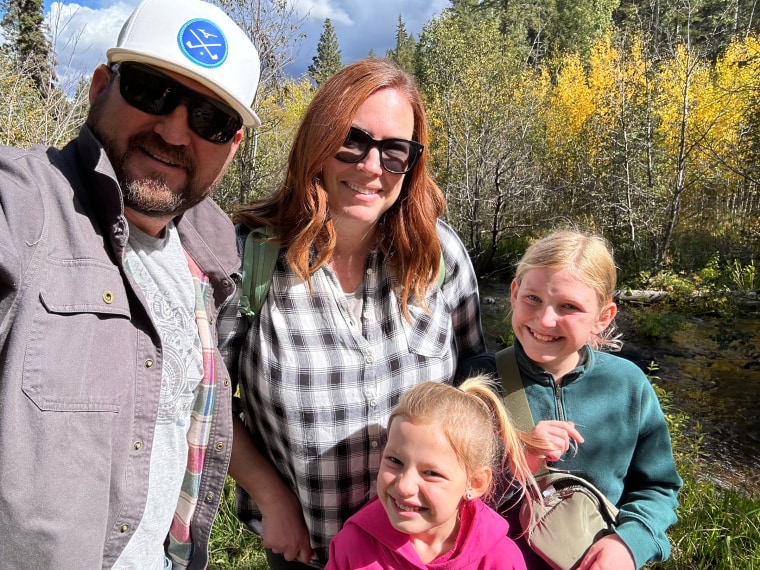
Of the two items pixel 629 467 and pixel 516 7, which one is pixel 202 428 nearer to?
pixel 629 467

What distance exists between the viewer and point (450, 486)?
1436 mm

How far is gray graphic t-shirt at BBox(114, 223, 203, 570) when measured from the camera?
1420mm

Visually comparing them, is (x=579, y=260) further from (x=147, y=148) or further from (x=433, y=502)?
(x=147, y=148)

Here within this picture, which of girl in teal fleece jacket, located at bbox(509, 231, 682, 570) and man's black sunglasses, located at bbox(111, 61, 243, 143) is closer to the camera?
man's black sunglasses, located at bbox(111, 61, 243, 143)

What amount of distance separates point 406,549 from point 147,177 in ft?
3.89

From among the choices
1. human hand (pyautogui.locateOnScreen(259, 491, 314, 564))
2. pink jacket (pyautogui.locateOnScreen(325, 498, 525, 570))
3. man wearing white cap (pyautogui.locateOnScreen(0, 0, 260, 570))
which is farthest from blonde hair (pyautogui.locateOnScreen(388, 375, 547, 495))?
man wearing white cap (pyautogui.locateOnScreen(0, 0, 260, 570))

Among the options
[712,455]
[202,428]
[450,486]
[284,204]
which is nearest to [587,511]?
[450,486]

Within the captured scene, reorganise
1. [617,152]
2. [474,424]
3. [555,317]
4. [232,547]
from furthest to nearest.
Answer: [617,152], [232,547], [555,317], [474,424]

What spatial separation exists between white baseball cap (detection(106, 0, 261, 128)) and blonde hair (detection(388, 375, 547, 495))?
96cm

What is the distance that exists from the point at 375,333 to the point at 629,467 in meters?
0.90

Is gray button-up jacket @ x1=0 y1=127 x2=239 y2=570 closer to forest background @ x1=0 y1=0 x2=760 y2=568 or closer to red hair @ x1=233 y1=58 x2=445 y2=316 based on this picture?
red hair @ x1=233 y1=58 x2=445 y2=316

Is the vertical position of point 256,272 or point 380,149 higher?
point 380,149

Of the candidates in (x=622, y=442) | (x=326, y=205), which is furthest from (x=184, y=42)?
(x=622, y=442)

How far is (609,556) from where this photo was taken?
5.02 feet
